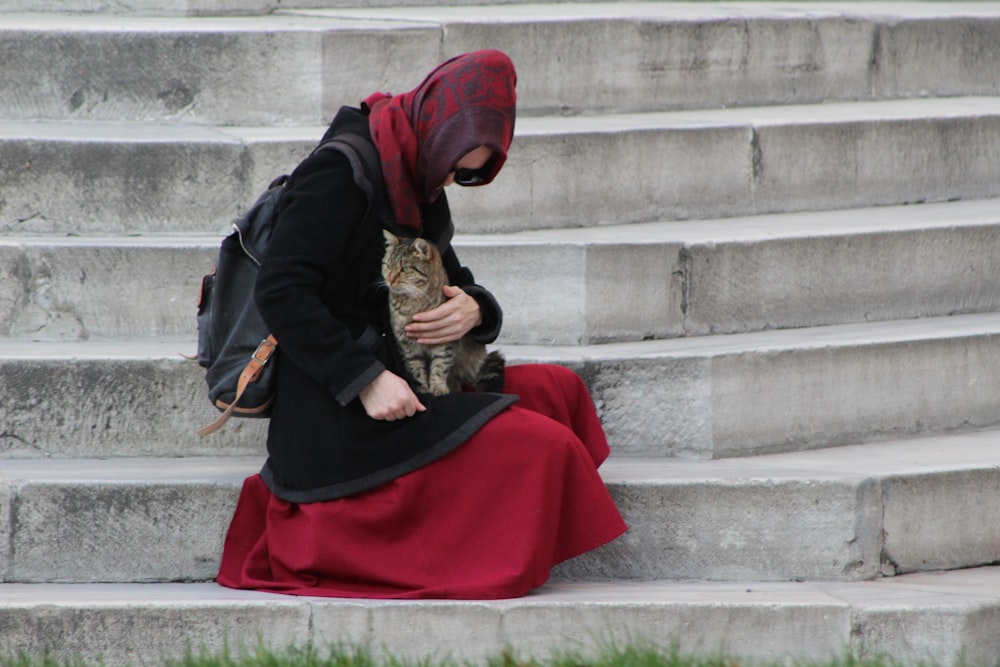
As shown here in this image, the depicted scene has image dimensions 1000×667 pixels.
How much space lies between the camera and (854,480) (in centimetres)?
404

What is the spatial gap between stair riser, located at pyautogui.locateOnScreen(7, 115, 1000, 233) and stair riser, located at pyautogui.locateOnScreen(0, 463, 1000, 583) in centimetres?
135

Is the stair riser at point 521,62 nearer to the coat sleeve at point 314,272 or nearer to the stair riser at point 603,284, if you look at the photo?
the stair riser at point 603,284

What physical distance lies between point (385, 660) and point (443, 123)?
143cm

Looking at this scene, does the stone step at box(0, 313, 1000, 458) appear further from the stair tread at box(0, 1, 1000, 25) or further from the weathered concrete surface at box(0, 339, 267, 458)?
the stair tread at box(0, 1, 1000, 25)

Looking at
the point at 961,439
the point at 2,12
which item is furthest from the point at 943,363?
the point at 2,12

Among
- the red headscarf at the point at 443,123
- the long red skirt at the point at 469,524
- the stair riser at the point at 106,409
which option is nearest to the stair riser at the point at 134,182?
the stair riser at the point at 106,409

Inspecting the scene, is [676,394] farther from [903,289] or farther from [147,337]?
[147,337]

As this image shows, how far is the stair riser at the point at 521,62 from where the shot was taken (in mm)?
5449

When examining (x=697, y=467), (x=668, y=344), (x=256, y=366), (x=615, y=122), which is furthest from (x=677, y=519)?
(x=615, y=122)

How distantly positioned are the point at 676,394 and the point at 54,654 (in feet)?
6.91

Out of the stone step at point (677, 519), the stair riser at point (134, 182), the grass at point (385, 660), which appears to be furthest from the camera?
the stair riser at point (134, 182)

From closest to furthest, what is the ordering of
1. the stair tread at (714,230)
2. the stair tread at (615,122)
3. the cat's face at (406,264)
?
1. the cat's face at (406,264)
2. the stair tread at (714,230)
3. the stair tread at (615,122)

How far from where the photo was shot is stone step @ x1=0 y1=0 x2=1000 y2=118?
5453mm

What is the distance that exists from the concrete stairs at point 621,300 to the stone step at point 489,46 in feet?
0.05
